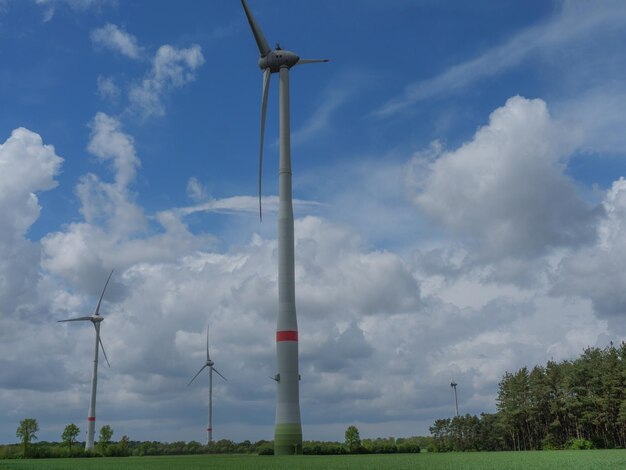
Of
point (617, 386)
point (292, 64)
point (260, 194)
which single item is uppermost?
point (292, 64)

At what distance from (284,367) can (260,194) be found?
91.8 feet

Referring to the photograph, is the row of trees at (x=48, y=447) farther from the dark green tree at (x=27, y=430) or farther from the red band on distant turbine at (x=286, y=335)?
the red band on distant turbine at (x=286, y=335)

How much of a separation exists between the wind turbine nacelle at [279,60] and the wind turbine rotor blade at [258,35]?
1.08 m

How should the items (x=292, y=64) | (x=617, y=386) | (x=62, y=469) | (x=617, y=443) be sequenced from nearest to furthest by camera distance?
1. (x=62, y=469)
2. (x=292, y=64)
3. (x=617, y=386)
4. (x=617, y=443)

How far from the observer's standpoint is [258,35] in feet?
279

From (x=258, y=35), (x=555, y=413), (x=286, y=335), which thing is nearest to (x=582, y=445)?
(x=555, y=413)

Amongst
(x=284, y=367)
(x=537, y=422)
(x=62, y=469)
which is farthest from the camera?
(x=537, y=422)

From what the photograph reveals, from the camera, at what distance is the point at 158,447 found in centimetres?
12369

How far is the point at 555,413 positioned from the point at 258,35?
102250mm

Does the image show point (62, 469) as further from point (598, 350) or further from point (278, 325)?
point (598, 350)

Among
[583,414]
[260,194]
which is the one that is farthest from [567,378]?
[260,194]

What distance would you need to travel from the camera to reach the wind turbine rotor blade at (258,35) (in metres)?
84.1

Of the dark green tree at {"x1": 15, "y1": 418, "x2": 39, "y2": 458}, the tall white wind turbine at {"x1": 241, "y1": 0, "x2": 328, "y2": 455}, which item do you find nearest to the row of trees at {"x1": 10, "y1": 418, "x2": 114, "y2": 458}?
the dark green tree at {"x1": 15, "y1": 418, "x2": 39, "y2": 458}

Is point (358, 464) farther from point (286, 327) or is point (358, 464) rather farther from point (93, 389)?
point (93, 389)
